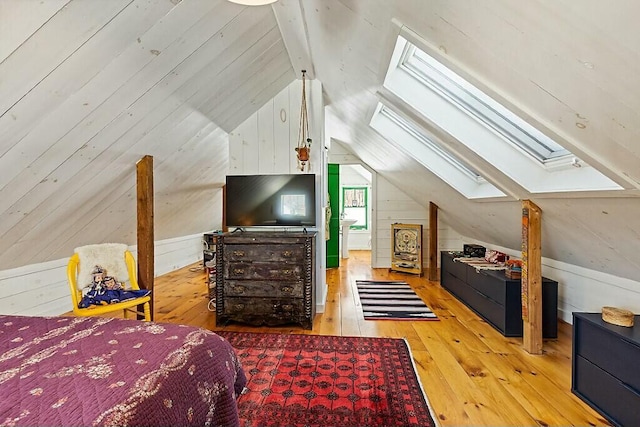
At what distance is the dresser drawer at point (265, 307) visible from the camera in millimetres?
3148

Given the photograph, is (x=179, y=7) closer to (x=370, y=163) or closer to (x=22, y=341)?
(x=22, y=341)

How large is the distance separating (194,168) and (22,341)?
301 cm

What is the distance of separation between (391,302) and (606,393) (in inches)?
89.4

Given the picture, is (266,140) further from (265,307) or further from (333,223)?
(333,223)

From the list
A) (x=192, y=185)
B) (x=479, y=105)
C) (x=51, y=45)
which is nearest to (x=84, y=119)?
(x=51, y=45)

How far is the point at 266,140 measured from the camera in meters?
3.77

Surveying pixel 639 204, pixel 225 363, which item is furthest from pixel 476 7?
pixel 225 363

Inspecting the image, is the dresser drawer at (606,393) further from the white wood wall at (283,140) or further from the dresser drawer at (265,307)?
the white wood wall at (283,140)

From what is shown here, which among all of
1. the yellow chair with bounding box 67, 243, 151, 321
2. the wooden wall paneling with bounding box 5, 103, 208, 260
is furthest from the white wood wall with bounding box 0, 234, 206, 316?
the yellow chair with bounding box 67, 243, 151, 321

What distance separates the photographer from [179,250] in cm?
588

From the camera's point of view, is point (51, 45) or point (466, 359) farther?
point (466, 359)

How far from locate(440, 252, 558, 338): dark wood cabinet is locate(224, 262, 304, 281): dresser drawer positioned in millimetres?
1775

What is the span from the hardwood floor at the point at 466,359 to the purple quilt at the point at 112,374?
4.06 feet

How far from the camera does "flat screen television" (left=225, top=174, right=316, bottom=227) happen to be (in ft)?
11.3
